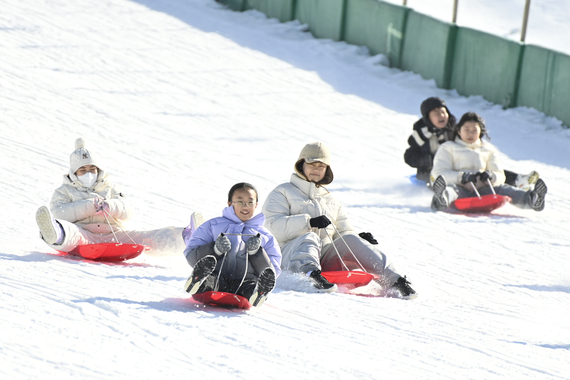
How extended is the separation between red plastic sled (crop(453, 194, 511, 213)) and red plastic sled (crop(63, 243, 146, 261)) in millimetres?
3425

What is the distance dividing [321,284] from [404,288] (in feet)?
1.73

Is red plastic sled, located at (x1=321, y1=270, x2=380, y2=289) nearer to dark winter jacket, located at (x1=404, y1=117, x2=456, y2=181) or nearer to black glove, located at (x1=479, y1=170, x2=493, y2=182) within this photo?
black glove, located at (x1=479, y1=170, x2=493, y2=182)

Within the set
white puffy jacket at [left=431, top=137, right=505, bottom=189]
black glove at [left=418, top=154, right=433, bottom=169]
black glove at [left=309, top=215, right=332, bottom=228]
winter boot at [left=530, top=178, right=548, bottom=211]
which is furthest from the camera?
black glove at [left=418, top=154, right=433, bottom=169]

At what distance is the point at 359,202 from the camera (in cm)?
775

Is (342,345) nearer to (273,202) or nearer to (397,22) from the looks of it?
(273,202)

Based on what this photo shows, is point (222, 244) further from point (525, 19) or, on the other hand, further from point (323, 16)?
point (323, 16)

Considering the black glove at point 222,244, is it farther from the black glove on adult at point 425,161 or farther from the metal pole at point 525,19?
the metal pole at point 525,19

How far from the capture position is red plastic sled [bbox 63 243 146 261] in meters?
5.01

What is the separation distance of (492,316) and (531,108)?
7251mm

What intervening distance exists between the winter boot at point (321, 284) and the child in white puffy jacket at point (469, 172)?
2908 millimetres

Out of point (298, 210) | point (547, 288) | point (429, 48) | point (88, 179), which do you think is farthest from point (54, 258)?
point (429, 48)

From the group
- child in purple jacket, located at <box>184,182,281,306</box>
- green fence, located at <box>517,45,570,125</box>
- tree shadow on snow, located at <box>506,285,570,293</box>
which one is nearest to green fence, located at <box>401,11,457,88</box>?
green fence, located at <box>517,45,570,125</box>

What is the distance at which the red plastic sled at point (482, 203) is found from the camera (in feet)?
23.9

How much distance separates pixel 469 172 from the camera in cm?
748
